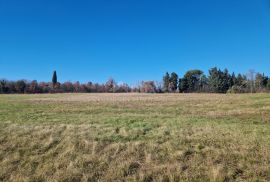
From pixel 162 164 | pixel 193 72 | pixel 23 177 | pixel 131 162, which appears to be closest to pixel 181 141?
pixel 162 164

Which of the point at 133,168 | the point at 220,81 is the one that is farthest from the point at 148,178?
the point at 220,81

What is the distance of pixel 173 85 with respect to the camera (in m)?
107

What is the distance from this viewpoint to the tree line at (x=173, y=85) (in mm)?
88150

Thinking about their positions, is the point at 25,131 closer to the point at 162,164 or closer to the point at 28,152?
the point at 28,152

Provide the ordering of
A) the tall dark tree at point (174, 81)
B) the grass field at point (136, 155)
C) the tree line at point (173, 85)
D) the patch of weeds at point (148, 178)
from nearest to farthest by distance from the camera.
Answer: the patch of weeds at point (148, 178)
the grass field at point (136, 155)
the tree line at point (173, 85)
the tall dark tree at point (174, 81)

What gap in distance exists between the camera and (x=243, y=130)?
28.6ft

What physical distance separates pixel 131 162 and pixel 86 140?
2.46 meters

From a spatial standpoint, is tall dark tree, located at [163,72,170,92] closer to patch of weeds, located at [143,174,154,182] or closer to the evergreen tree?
the evergreen tree

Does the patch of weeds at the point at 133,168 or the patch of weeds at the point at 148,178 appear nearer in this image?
the patch of weeds at the point at 148,178

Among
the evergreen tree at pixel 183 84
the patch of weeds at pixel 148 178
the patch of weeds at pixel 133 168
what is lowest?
the patch of weeds at pixel 148 178

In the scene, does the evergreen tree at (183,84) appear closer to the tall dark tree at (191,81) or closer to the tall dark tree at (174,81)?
the tall dark tree at (191,81)

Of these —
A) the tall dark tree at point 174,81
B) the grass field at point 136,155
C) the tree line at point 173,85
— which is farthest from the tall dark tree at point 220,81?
the grass field at point 136,155

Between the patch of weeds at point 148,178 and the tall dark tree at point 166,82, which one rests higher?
the tall dark tree at point 166,82

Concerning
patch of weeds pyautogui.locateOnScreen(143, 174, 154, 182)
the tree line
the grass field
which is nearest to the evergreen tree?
the tree line
